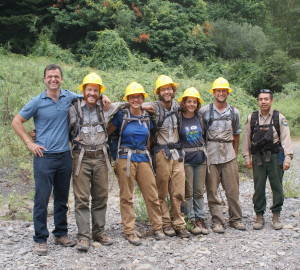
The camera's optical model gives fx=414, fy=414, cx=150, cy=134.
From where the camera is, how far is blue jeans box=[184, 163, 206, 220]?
18.8 ft

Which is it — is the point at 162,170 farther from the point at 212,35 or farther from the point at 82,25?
the point at 212,35

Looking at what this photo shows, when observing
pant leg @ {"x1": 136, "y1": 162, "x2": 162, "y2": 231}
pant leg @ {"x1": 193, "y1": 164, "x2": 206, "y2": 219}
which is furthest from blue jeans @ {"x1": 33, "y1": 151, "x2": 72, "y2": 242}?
pant leg @ {"x1": 193, "y1": 164, "x2": 206, "y2": 219}

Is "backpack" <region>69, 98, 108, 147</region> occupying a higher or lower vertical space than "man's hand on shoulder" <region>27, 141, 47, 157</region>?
higher

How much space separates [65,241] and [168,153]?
1711mm

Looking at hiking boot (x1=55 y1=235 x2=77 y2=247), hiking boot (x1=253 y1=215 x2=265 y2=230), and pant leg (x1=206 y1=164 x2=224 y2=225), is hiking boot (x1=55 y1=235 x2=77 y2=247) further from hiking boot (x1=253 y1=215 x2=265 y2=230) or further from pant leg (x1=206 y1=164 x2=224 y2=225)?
hiking boot (x1=253 y1=215 x2=265 y2=230)

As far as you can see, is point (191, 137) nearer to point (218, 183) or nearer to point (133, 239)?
point (218, 183)

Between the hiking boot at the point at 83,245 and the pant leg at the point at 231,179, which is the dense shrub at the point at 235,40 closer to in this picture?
the pant leg at the point at 231,179

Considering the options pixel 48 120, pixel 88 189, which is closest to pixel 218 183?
pixel 88 189

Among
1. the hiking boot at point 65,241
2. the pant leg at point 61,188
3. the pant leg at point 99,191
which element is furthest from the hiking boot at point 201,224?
the pant leg at point 61,188

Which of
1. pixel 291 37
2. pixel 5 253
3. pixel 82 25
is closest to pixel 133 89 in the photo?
pixel 5 253

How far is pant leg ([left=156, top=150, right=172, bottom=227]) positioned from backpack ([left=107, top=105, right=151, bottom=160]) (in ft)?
1.65

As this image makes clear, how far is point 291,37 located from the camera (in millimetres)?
30047

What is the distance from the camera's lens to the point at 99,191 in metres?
5.15

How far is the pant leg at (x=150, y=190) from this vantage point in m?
5.31
